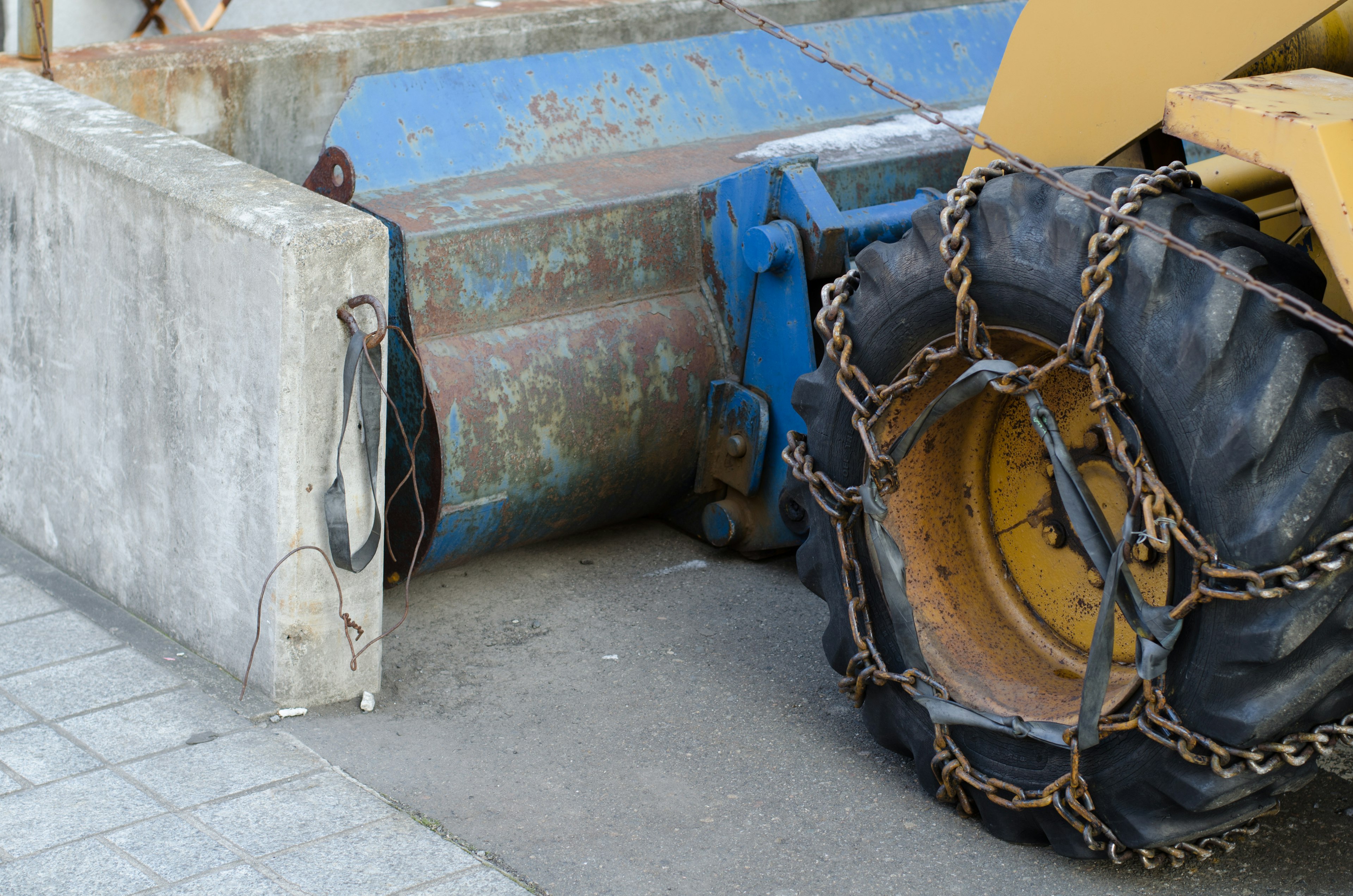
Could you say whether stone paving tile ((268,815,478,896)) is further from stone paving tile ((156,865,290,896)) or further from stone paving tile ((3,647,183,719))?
stone paving tile ((3,647,183,719))

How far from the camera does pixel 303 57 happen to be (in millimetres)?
4457

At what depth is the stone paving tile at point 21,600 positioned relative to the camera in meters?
3.67

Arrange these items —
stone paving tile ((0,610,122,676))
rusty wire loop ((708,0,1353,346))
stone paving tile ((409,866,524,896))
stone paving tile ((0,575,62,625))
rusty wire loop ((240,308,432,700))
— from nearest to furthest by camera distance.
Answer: rusty wire loop ((708,0,1353,346)) → stone paving tile ((409,866,524,896)) → rusty wire loop ((240,308,432,700)) → stone paving tile ((0,610,122,676)) → stone paving tile ((0,575,62,625))

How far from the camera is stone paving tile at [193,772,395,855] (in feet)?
9.30

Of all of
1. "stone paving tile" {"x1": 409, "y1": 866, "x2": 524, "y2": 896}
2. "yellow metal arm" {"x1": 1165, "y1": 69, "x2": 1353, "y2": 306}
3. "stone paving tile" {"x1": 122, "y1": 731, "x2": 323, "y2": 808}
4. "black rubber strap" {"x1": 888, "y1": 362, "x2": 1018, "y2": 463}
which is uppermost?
"yellow metal arm" {"x1": 1165, "y1": 69, "x2": 1353, "y2": 306}

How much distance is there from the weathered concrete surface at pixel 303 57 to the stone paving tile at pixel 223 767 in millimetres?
1964

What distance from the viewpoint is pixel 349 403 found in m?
3.15

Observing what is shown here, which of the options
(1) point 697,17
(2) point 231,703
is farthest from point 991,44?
(2) point 231,703

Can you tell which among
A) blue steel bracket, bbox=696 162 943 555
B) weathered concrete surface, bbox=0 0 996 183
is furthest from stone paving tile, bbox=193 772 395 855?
weathered concrete surface, bbox=0 0 996 183

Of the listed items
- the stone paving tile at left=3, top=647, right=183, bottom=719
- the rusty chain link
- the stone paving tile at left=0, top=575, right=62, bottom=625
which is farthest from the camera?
the stone paving tile at left=0, top=575, right=62, bottom=625

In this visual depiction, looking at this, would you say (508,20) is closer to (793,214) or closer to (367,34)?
(367,34)

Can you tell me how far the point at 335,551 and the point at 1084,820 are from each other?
1581mm

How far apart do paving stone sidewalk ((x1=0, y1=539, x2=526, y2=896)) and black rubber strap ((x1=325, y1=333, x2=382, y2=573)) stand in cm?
40

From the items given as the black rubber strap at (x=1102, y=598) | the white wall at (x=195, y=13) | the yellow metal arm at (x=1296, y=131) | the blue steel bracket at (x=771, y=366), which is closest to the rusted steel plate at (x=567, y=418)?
the blue steel bracket at (x=771, y=366)
